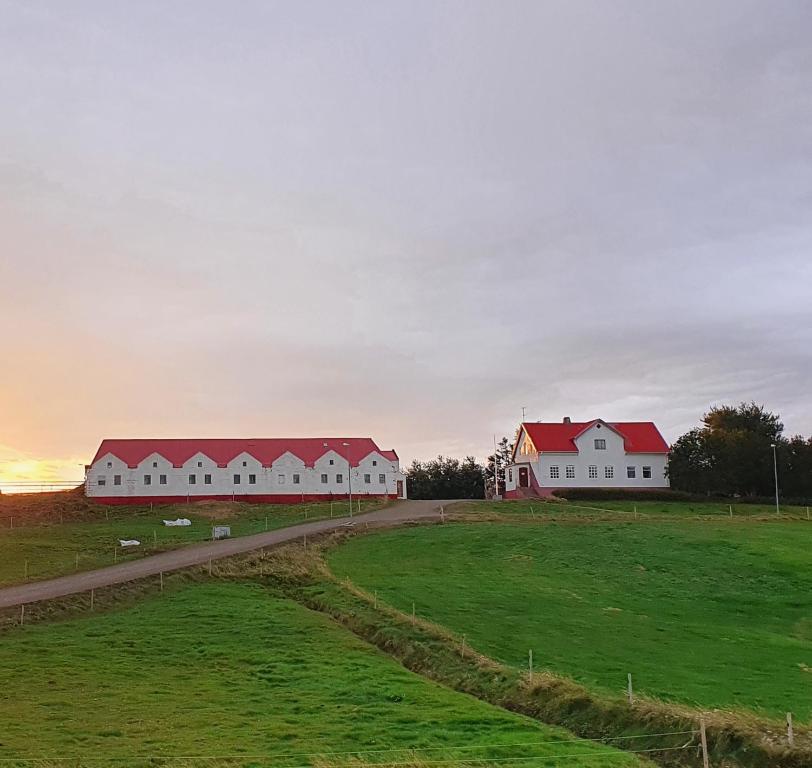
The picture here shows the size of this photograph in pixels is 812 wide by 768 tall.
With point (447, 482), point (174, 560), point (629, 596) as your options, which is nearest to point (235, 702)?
point (629, 596)

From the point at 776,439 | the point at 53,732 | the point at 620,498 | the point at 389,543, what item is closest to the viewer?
the point at 53,732

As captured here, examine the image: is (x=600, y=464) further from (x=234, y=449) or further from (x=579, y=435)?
(x=234, y=449)

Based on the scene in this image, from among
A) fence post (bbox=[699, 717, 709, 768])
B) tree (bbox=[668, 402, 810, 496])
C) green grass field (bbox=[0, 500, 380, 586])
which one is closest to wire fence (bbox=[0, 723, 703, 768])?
fence post (bbox=[699, 717, 709, 768])

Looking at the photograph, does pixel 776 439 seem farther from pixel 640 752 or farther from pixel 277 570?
pixel 640 752

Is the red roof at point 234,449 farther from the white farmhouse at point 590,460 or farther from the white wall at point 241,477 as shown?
the white farmhouse at point 590,460

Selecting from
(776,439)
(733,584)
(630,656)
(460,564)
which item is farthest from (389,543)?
(776,439)

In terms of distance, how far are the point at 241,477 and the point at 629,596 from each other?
68.2 meters

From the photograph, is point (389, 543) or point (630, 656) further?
point (389, 543)

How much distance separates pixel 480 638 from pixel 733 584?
2078 centimetres

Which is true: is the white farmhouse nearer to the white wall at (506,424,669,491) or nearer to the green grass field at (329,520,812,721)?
the white wall at (506,424,669,491)

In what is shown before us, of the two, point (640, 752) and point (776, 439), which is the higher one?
point (776, 439)

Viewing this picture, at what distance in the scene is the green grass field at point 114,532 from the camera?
50.6 meters

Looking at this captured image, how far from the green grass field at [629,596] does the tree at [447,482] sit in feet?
207

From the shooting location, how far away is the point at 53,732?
20.0 meters
